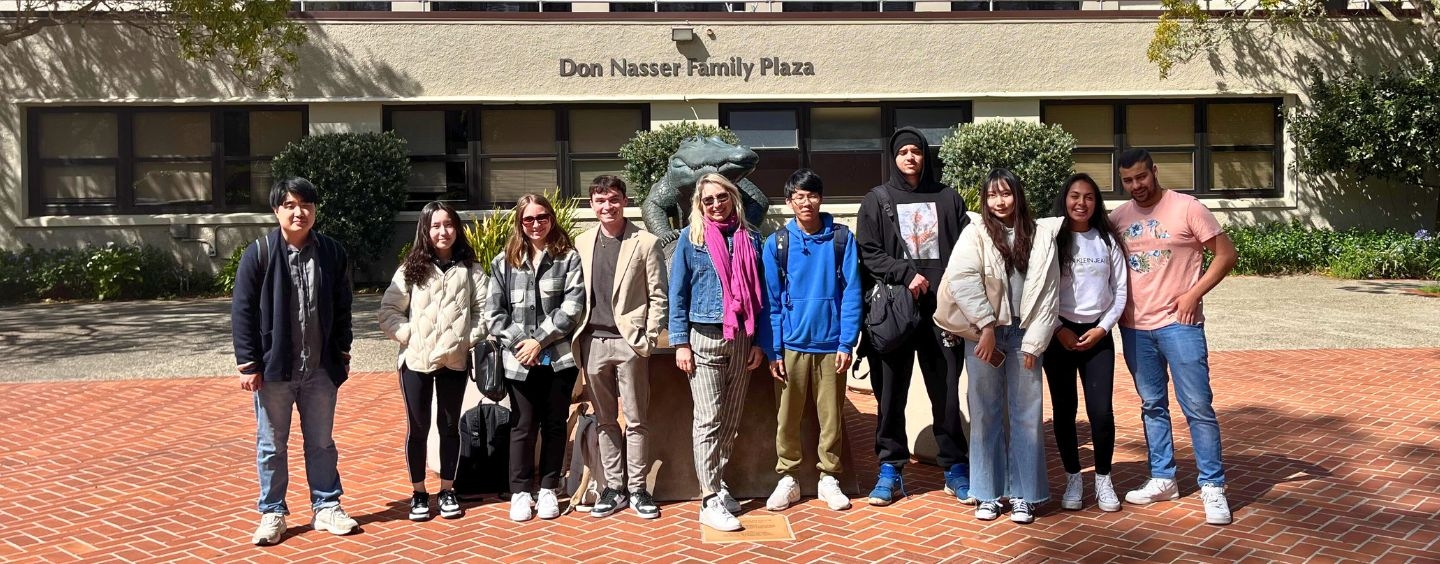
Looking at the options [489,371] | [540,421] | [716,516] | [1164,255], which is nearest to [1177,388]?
[1164,255]

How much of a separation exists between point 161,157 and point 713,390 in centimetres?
1571

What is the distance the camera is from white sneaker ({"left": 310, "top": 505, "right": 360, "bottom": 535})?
18.9 ft

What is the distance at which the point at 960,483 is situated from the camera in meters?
6.23

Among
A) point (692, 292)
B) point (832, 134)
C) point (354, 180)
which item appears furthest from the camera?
point (832, 134)

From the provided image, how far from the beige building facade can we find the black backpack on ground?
1278cm

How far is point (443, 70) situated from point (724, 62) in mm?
4236

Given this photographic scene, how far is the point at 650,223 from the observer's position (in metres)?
7.59

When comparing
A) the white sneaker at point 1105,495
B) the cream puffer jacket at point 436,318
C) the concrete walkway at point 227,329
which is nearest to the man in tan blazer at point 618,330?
the cream puffer jacket at point 436,318

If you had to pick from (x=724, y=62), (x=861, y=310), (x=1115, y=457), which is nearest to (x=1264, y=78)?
(x=724, y=62)

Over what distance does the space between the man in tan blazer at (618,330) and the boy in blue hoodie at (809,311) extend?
563mm

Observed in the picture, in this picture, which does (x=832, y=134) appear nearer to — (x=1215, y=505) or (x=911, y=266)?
(x=911, y=266)

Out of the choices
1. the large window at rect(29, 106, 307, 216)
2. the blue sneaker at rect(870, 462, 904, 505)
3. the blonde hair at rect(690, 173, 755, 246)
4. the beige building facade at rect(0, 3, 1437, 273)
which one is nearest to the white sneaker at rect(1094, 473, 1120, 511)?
the blue sneaker at rect(870, 462, 904, 505)

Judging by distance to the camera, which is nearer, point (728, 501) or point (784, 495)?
point (728, 501)

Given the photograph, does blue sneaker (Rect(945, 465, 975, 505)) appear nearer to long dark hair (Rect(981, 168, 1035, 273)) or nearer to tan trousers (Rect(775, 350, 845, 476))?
tan trousers (Rect(775, 350, 845, 476))
